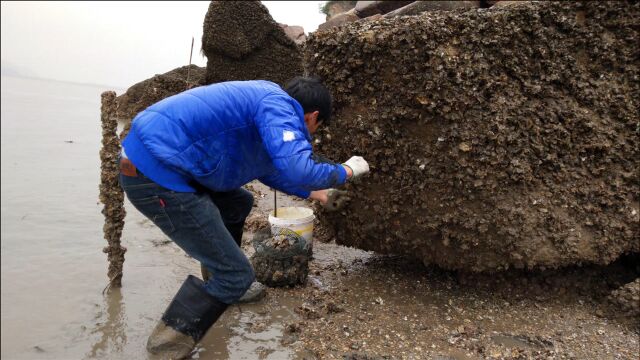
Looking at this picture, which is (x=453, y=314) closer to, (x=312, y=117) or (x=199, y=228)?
(x=312, y=117)

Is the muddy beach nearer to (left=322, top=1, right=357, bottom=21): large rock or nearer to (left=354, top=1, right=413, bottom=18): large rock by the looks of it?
(left=354, top=1, right=413, bottom=18): large rock

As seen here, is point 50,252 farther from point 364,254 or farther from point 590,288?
point 590,288

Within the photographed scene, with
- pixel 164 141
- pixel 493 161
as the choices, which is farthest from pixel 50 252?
pixel 493 161

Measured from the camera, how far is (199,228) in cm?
247

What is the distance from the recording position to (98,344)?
2.73 m

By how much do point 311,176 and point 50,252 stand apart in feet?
7.76

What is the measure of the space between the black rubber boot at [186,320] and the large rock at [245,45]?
8609 mm

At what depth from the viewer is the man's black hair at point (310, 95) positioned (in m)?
2.60

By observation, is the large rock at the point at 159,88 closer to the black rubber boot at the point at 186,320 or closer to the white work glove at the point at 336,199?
the white work glove at the point at 336,199

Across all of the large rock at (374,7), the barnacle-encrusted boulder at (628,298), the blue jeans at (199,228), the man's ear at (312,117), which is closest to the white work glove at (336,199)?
the man's ear at (312,117)

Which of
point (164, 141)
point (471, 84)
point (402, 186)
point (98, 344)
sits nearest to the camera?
point (164, 141)

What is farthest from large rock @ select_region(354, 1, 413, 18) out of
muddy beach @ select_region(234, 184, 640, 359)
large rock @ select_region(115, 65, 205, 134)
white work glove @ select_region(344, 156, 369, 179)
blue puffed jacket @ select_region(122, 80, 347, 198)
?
blue puffed jacket @ select_region(122, 80, 347, 198)

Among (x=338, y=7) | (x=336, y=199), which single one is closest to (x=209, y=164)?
(x=336, y=199)

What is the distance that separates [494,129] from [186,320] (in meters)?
2.18
